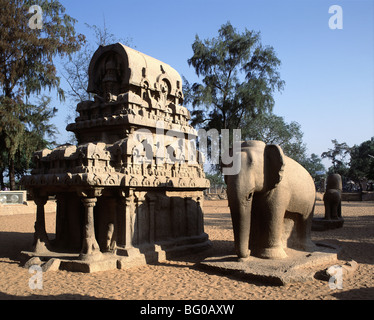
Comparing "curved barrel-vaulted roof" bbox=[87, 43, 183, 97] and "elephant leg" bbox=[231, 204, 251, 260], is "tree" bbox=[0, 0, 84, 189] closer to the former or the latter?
"curved barrel-vaulted roof" bbox=[87, 43, 183, 97]

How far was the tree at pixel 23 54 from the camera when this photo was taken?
60.0 feet

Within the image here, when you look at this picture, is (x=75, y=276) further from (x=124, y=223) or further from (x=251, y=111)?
(x=251, y=111)

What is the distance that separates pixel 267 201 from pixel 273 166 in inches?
26.5

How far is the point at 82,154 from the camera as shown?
22.5 feet

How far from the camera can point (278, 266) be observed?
589cm

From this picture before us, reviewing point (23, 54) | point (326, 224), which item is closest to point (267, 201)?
point (326, 224)

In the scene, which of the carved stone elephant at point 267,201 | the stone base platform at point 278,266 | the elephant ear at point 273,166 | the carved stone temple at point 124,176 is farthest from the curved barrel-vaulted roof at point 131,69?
the stone base platform at point 278,266

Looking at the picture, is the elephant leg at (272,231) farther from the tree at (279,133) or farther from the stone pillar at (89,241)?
the tree at (279,133)

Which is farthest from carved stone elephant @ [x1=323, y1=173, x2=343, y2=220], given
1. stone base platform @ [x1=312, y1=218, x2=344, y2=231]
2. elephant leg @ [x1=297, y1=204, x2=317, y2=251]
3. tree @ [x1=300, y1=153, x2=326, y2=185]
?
tree @ [x1=300, y1=153, x2=326, y2=185]

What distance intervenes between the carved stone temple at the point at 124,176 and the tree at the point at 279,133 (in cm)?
1954

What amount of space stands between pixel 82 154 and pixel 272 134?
86.0ft

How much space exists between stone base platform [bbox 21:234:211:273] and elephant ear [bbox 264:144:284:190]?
2885 millimetres

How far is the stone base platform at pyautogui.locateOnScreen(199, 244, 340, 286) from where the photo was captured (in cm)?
550

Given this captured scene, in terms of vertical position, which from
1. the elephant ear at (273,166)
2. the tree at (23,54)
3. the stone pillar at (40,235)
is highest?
the tree at (23,54)
